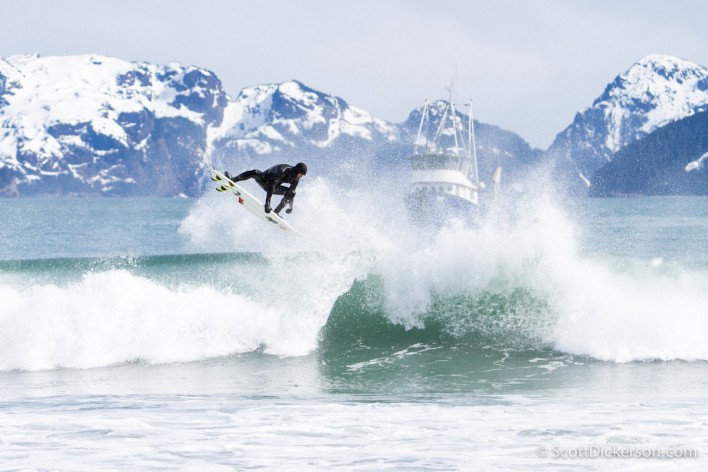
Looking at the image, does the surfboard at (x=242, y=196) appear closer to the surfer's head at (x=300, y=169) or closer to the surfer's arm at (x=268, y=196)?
the surfer's arm at (x=268, y=196)

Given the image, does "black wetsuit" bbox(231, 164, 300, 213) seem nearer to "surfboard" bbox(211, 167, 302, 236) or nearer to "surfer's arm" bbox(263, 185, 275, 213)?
"surfer's arm" bbox(263, 185, 275, 213)

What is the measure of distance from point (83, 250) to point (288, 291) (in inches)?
1598

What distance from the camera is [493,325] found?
19.5 m

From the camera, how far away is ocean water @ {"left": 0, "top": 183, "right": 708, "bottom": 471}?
10578 millimetres

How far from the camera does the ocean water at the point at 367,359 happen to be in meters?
10.6

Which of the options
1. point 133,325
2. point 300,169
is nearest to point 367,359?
point 300,169

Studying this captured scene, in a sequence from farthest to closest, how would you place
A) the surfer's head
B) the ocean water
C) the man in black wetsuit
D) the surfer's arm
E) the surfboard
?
1. the surfboard
2. the surfer's arm
3. the man in black wetsuit
4. the surfer's head
5. the ocean water

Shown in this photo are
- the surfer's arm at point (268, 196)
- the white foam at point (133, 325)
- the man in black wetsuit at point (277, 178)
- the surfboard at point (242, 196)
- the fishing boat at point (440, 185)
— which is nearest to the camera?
the man in black wetsuit at point (277, 178)

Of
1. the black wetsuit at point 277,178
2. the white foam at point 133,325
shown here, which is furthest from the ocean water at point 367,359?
the black wetsuit at point 277,178

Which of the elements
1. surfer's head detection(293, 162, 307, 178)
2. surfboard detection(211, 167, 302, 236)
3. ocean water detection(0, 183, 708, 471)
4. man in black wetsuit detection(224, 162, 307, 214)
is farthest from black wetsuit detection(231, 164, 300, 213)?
ocean water detection(0, 183, 708, 471)

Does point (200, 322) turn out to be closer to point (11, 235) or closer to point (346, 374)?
point (346, 374)

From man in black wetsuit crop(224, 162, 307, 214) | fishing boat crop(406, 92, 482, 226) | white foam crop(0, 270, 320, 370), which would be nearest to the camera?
man in black wetsuit crop(224, 162, 307, 214)

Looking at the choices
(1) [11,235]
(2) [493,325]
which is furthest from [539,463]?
(1) [11,235]

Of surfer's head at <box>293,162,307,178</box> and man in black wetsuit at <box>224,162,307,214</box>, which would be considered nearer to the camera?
surfer's head at <box>293,162,307,178</box>
